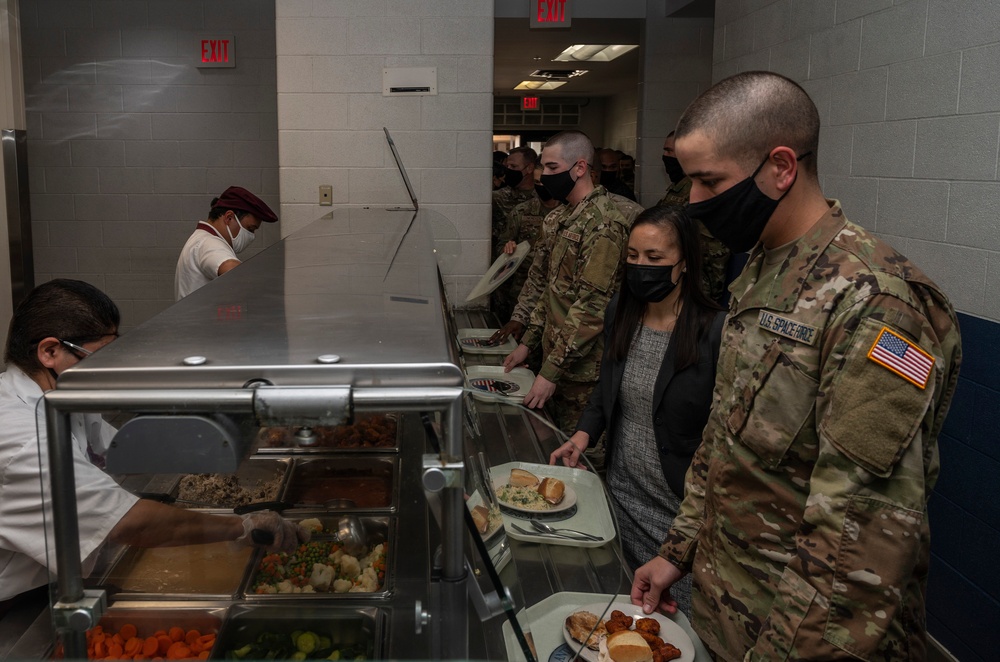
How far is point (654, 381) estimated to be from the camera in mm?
2418

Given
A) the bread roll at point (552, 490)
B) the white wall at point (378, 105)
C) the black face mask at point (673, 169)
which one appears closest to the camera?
the bread roll at point (552, 490)

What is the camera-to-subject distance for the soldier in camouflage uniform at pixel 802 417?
1228 millimetres

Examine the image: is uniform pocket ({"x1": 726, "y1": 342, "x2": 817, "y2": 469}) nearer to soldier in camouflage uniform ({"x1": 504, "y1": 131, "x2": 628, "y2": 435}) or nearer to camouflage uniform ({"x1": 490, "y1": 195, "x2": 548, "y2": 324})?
soldier in camouflage uniform ({"x1": 504, "y1": 131, "x2": 628, "y2": 435})

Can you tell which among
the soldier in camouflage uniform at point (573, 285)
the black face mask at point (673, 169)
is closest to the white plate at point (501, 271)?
the soldier in camouflage uniform at point (573, 285)

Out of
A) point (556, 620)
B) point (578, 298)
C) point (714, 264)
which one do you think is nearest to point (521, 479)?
point (556, 620)

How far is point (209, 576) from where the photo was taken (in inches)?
46.6

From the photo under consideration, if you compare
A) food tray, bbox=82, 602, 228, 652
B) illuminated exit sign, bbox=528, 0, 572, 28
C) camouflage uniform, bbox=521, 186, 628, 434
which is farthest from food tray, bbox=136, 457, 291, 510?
illuminated exit sign, bbox=528, 0, 572, 28

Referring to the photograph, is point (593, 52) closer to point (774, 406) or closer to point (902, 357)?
point (774, 406)

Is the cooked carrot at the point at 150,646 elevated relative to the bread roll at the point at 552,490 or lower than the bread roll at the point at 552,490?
elevated

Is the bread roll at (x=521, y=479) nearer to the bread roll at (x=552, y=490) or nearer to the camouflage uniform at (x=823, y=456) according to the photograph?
the bread roll at (x=552, y=490)

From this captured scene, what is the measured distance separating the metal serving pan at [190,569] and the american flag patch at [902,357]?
922 mm

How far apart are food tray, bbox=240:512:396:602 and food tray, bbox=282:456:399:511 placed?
0.02 meters

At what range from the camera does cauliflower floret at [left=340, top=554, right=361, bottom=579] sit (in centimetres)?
127

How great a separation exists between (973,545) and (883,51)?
5.83 feet
